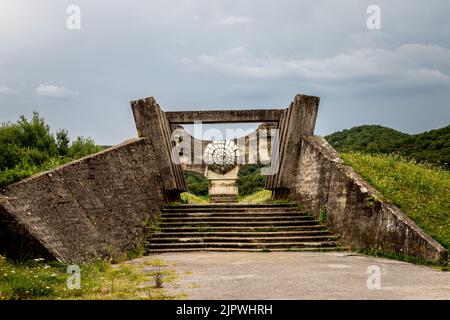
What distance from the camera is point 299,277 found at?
361 inches

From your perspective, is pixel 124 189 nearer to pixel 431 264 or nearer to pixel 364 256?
pixel 364 256

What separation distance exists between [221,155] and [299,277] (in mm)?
12652

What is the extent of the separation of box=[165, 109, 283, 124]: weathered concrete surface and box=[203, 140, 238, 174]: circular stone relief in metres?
3.70

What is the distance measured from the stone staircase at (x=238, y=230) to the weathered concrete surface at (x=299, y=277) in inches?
41.0

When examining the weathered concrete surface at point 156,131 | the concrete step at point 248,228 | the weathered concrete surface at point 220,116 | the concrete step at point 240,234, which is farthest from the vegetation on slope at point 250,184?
the concrete step at point 240,234

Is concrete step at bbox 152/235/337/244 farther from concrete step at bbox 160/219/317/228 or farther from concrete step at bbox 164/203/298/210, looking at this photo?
concrete step at bbox 164/203/298/210

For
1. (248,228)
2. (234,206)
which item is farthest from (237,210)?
(248,228)

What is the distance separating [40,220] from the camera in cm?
1017

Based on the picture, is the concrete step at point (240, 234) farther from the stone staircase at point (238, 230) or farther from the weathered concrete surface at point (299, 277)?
the weathered concrete surface at point (299, 277)

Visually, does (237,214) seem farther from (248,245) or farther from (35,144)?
(35,144)

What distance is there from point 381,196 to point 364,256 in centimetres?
148

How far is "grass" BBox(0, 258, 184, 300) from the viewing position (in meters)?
7.42

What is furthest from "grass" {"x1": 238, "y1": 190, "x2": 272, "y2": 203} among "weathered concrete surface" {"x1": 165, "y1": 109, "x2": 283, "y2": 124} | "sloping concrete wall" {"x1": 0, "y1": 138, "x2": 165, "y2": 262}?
"sloping concrete wall" {"x1": 0, "y1": 138, "x2": 165, "y2": 262}
